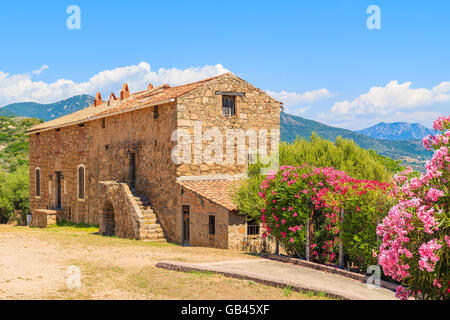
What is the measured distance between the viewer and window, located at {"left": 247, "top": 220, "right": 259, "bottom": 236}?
1800 centimetres

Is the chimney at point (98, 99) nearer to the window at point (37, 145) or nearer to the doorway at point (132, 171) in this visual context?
the window at point (37, 145)

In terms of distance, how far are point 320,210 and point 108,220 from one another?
14.0 m

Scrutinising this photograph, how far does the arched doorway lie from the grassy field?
7165 millimetres

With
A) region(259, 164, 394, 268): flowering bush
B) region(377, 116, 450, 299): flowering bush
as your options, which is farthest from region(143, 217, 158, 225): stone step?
region(377, 116, 450, 299): flowering bush

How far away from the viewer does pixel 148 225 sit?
21125 millimetres

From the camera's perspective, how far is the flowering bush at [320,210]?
11375 mm

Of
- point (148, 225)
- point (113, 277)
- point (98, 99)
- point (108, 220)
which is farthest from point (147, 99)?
point (113, 277)

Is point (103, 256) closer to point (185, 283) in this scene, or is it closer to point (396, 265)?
point (185, 283)

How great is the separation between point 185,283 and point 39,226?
24.5 metres

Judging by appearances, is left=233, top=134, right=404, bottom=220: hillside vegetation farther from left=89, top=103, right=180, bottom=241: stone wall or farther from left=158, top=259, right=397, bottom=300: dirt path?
left=158, top=259, right=397, bottom=300: dirt path

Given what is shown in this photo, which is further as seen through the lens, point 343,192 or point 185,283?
point 343,192

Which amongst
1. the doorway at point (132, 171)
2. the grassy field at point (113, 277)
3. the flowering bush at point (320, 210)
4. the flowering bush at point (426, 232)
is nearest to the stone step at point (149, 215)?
the doorway at point (132, 171)

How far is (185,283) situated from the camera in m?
10.3
